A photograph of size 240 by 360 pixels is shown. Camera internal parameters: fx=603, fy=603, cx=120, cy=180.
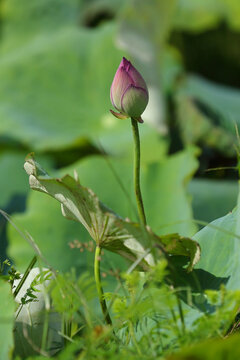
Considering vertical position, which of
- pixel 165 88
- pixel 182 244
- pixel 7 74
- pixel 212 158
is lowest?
pixel 212 158

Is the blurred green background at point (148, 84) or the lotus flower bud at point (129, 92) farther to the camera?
the blurred green background at point (148, 84)

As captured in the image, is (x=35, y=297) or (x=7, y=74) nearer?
(x=35, y=297)

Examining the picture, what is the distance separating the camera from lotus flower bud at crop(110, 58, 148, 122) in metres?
0.40

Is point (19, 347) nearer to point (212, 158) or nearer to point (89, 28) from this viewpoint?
point (212, 158)

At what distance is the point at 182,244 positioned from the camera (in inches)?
15.3

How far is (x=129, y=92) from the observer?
0.40m

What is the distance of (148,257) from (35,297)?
8 centimetres

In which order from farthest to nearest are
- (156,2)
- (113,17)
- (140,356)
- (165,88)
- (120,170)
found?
(113,17), (165,88), (156,2), (120,170), (140,356)

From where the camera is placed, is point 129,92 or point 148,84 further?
point 148,84

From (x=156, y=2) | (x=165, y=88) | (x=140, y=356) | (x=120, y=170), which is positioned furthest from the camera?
(x=165, y=88)

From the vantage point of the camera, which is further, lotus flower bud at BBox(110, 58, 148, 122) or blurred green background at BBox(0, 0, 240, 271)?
blurred green background at BBox(0, 0, 240, 271)

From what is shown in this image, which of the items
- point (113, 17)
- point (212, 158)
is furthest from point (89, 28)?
point (212, 158)

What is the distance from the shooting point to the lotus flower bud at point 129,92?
0.40 meters

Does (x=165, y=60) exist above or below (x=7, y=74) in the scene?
below
